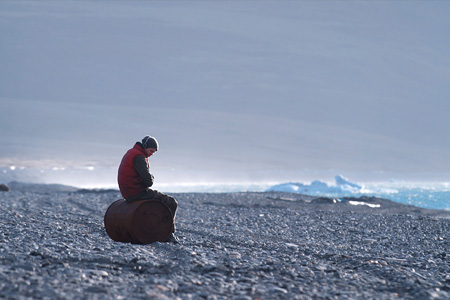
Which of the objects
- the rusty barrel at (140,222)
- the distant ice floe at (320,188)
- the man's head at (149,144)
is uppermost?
the distant ice floe at (320,188)

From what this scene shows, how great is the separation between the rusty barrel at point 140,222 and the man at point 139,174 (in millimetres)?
176

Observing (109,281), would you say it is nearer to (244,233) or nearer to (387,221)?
(244,233)

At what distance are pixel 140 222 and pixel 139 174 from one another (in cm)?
95

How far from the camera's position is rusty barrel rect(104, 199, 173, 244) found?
11.0 metres

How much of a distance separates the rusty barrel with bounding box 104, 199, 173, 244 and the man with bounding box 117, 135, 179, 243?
0.18 metres

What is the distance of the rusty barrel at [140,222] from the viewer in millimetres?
10984

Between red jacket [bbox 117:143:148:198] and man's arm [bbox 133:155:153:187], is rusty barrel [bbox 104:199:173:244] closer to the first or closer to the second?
red jacket [bbox 117:143:148:198]

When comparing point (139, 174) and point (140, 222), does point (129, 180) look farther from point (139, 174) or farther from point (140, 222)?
point (140, 222)

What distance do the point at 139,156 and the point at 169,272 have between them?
9.96ft

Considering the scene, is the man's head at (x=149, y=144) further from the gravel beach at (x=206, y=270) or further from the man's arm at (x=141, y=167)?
the gravel beach at (x=206, y=270)

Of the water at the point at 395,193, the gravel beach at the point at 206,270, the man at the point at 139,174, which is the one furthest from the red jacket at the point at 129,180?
the water at the point at 395,193

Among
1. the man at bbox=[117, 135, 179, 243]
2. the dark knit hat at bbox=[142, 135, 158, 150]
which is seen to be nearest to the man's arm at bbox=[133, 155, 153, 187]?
the man at bbox=[117, 135, 179, 243]

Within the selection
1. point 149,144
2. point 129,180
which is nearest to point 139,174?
point 129,180

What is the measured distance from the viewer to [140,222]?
11.1 meters
